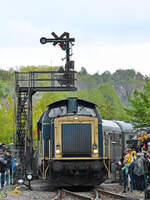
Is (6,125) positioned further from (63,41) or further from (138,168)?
(138,168)

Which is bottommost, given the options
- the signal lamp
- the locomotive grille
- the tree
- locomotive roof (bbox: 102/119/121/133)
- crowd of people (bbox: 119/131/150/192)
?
crowd of people (bbox: 119/131/150/192)

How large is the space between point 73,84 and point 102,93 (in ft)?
195

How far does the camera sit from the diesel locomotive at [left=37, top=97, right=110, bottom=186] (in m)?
19.5

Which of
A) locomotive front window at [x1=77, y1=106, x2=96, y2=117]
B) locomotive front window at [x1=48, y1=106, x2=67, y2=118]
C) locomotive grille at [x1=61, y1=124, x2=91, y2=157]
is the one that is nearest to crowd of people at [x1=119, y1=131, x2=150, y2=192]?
locomotive grille at [x1=61, y1=124, x2=91, y2=157]

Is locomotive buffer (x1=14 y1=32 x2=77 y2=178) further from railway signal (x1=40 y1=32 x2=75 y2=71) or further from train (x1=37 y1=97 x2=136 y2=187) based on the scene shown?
train (x1=37 y1=97 x2=136 y2=187)

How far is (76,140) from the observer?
20.0 meters

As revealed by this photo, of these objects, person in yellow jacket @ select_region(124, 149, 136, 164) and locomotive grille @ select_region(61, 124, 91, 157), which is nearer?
person in yellow jacket @ select_region(124, 149, 136, 164)

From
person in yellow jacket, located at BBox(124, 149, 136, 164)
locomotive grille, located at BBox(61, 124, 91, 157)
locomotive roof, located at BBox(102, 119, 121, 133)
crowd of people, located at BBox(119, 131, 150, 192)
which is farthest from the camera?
locomotive roof, located at BBox(102, 119, 121, 133)

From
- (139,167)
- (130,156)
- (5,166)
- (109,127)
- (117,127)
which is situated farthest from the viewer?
(117,127)

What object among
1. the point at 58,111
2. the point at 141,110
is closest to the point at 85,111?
the point at 58,111

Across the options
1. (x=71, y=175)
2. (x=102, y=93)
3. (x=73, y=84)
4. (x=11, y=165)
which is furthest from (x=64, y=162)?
(x=102, y=93)

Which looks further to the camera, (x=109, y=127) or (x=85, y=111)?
(x=109, y=127)

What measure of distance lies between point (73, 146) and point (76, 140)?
0.96 ft

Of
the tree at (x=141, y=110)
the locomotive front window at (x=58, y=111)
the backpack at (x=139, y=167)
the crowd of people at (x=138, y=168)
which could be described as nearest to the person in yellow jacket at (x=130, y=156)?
the crowd of people at (x=138, y=168)
